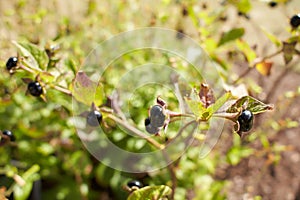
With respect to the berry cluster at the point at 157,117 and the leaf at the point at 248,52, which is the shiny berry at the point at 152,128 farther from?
the leaf at the point at 248,52

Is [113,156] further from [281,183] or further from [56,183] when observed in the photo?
[281,183]

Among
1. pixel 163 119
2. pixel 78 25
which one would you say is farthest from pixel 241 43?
pixel 78 25

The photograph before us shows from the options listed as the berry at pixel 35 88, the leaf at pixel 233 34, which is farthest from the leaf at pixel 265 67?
the berry at pixel 35 88

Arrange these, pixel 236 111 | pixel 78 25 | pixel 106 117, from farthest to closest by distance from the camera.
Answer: pixel 78 25, pixel 106 117, pixel 236 111

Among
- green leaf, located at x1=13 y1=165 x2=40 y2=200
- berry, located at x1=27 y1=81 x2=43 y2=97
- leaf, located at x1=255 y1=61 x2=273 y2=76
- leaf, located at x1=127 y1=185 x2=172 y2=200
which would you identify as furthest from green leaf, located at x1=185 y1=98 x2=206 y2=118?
green leaf, located at x1=13 y1=165 x2=40 y2=200

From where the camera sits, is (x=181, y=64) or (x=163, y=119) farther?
(x=181, y=64)

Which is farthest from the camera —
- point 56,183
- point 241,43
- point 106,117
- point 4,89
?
point 56,183
